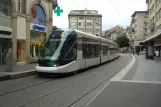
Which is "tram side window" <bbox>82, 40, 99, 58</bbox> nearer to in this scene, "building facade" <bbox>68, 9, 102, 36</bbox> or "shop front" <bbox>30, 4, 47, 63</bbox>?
"shop front" <bbox>30, 4, 47, 63</bbox>

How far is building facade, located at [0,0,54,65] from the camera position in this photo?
2239 cm

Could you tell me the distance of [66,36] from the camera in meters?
16.4

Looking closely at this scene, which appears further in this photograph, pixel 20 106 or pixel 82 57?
pixel 82 57

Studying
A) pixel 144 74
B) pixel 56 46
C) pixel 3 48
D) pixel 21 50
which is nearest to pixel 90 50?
pixel 144 74

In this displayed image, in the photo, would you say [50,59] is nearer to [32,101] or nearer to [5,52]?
[32,101]

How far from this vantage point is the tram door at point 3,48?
72.2 feet

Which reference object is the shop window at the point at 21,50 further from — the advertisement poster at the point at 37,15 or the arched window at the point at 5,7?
the arched window at the point at 5,7

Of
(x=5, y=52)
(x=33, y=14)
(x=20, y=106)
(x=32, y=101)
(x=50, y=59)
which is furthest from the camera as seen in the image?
(x=33, y=14)

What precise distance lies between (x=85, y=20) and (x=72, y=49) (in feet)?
349

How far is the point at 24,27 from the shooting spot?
25.2m

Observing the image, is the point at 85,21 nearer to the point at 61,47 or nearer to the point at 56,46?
the point at 56,46

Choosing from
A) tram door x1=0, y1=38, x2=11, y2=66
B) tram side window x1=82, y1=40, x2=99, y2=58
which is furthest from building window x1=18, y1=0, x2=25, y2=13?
tram side window x1=82, y1=40, x2=99, y2=58

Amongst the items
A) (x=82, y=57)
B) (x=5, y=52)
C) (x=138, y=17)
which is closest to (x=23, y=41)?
(x=5, y=52)

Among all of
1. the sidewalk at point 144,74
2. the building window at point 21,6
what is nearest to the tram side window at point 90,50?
the sidewalk at point 144,74
